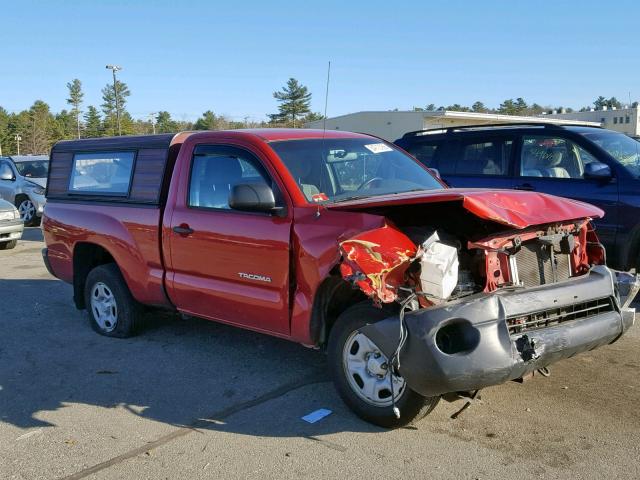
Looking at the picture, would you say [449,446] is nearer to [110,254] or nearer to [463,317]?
[463,317]

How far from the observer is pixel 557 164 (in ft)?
24.8

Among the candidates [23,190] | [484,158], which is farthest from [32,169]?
[484,158]

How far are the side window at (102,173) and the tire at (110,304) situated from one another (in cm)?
77

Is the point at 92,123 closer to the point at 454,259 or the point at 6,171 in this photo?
the point at 6,171

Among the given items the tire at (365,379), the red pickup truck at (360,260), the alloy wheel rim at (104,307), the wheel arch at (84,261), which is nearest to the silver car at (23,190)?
the wheel arch at (84,261)

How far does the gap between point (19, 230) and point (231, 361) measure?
29.8 feet

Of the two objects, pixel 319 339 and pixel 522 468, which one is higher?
pixel 319 339

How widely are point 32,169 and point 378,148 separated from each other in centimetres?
1489

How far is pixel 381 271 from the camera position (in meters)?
3.57

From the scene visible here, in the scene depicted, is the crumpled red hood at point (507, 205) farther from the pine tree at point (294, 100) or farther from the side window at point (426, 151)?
the pine tree at point (294, 100)

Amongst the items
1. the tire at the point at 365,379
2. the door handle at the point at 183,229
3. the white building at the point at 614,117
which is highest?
the white building at the point at 614,117

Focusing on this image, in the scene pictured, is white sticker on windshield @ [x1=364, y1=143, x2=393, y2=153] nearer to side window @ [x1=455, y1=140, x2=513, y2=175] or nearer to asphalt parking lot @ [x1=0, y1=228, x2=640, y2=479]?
asphalt parking lot @ [x1=0, y1=228, x2=640, y2=479]

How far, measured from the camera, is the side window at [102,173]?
596 centimetres

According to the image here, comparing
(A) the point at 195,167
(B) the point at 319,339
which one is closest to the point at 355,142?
(A) the point at 195,167
